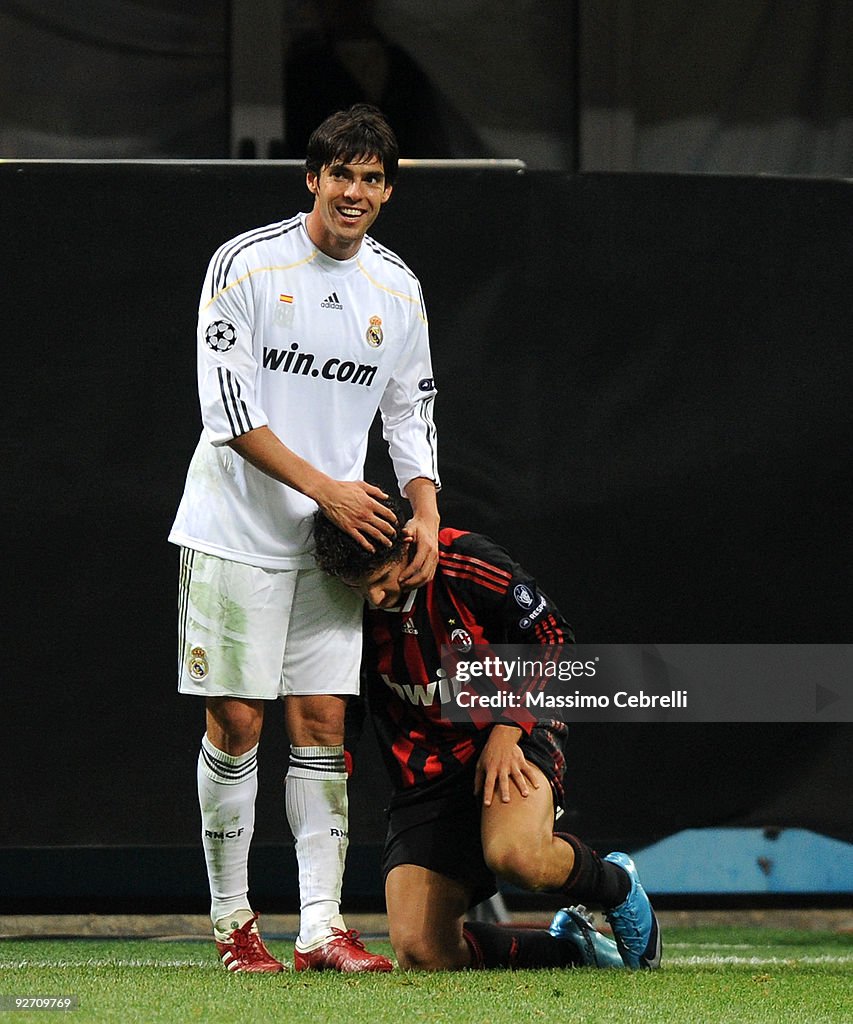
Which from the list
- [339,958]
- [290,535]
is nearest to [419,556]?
[290,535]

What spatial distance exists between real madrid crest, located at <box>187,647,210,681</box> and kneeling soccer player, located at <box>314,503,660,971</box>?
336 mm

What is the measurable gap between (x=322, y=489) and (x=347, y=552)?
0.46ft

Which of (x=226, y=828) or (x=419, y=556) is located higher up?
(x=419, y=556)

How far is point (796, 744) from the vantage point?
4676mm

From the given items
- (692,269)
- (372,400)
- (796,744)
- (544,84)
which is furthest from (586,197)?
(544,84)

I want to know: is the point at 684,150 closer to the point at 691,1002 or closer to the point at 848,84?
the point at 848,84

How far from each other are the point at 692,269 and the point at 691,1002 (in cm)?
231

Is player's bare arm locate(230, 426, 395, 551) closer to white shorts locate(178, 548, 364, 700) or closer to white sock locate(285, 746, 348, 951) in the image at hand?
white shorts locate(178, 548, 364, 700)

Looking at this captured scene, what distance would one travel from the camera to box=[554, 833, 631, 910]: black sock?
3460 mm

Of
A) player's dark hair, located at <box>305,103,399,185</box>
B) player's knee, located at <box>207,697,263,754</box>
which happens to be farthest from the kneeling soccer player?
player's dark hair, located at <box>305,103,399,185</box>

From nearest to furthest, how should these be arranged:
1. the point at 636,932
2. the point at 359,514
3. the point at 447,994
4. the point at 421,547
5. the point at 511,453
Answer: the point at 447,994
the point at 359,514
the point at 421,547
the point at 636,932
the point at 511,453

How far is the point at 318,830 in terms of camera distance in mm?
3490

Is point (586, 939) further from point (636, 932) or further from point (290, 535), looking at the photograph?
point (290, 535)

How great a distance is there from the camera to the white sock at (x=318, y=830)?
136 inches
